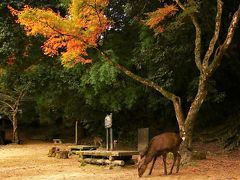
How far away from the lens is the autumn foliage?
47.6 feet

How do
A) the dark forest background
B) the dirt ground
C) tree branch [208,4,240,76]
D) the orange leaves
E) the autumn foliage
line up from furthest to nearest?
the dark forest background < the orange leaves < the autumn foliage < tree branch [208,4,240,76] < the dirt ground

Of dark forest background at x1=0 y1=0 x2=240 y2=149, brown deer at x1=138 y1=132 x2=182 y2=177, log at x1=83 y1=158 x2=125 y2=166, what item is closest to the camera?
brown deer at x1=138 y1=132 x2=182 y2=177

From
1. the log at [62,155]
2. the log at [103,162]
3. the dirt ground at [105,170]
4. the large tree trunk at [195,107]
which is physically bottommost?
the dirt ground at [105,170]

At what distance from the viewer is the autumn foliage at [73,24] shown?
572 inches

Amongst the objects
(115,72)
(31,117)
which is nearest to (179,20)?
(115,72)

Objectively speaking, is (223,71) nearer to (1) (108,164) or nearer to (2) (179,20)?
(2) (179,20)

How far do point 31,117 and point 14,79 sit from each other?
320 inches

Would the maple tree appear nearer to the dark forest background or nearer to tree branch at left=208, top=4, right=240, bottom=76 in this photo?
tree branch at left=208, top=4, right=240, bottom=76

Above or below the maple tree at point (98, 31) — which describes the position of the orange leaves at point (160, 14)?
above

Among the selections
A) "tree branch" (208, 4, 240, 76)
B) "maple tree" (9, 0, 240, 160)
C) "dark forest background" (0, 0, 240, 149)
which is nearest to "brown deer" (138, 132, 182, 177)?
"maple tree" (9, 0, 240, 160)

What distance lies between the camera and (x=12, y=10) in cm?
2122

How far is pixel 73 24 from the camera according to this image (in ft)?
48.7

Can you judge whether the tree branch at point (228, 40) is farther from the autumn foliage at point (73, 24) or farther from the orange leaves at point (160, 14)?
the autumn foliage at point (73, 24)

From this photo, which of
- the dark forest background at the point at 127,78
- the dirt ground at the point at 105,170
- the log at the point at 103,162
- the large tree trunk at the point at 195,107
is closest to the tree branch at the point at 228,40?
the large tree trunk at the point at 195,107
